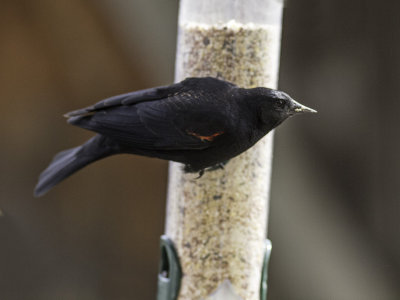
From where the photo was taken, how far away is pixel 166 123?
249 centimetres

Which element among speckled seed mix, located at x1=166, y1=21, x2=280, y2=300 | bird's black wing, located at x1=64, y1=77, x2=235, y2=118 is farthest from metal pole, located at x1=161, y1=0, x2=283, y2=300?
bird's black wing, located at x1=64, y1=77, x2=235, y2=118

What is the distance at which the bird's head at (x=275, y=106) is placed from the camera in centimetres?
233

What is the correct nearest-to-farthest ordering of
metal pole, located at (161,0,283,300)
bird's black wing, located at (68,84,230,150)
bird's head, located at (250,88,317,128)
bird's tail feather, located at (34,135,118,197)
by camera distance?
1. bird's head, located at (250,88,317,128)
2. bird's black wing, located at (68,84,230,150)
3. bird's tail feather, located at (34,135,118,197)
4. metal pole, located at (161,0,283,300)

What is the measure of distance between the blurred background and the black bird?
1326mm

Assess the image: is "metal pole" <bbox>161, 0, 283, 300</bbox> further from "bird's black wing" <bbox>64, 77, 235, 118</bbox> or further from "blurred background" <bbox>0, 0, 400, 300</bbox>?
"blurred background" <bbox>0, 0, 400, 300</bbox>

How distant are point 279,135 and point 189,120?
1484 millimetres

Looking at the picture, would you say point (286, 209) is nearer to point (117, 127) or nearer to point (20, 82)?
point (20, 82)

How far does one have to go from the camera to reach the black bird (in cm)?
242

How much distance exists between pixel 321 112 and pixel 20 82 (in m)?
1.40

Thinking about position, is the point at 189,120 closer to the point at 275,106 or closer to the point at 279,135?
the point at 275,106

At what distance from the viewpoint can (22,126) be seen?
3.95 meters

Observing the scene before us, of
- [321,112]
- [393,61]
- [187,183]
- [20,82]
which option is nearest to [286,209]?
[321,112]

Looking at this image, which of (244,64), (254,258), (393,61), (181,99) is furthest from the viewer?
(393,61)

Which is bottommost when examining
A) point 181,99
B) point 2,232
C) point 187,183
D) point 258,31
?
point 2,232
